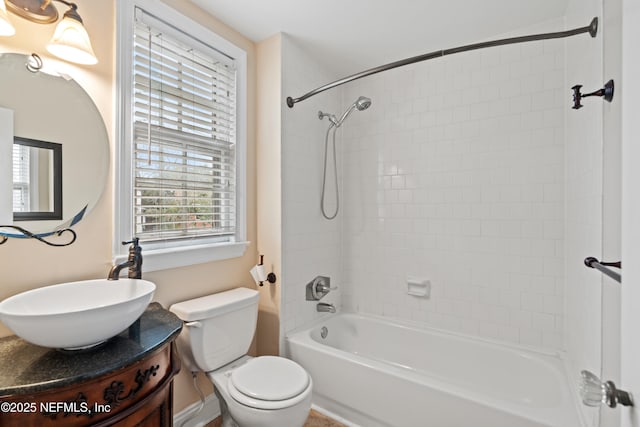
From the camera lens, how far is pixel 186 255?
1.85m

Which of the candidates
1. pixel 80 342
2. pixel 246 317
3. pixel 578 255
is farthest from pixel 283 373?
pixel 578 255

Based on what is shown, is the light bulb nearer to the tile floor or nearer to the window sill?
the window sill

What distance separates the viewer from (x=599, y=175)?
1296 mm

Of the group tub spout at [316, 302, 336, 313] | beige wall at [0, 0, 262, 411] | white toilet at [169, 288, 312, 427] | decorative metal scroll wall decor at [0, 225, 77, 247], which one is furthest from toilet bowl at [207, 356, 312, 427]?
decorative metal scroll wall decor at [0, 225, 77, 247]

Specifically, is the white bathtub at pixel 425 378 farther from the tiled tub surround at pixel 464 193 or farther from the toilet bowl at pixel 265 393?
the toilet bowl at pixel 265 393

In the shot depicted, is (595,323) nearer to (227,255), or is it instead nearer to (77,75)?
(227,255)

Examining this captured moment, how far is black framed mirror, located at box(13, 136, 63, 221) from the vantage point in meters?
1.26

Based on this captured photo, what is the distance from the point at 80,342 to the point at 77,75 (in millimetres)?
1149

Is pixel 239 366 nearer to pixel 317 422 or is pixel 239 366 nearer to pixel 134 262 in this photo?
pixel 317 422

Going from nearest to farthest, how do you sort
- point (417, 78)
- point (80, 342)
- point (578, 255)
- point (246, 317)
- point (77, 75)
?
point (80, 342) < point (77, 75) < point (578, 255) < point (246, 317) < point (417, 78)

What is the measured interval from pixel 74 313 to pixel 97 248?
64cm

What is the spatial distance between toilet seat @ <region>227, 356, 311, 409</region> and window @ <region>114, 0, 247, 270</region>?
698 mm

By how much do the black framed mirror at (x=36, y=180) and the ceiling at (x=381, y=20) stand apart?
1215 mm

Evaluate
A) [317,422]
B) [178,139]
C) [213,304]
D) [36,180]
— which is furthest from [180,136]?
[317,422]
